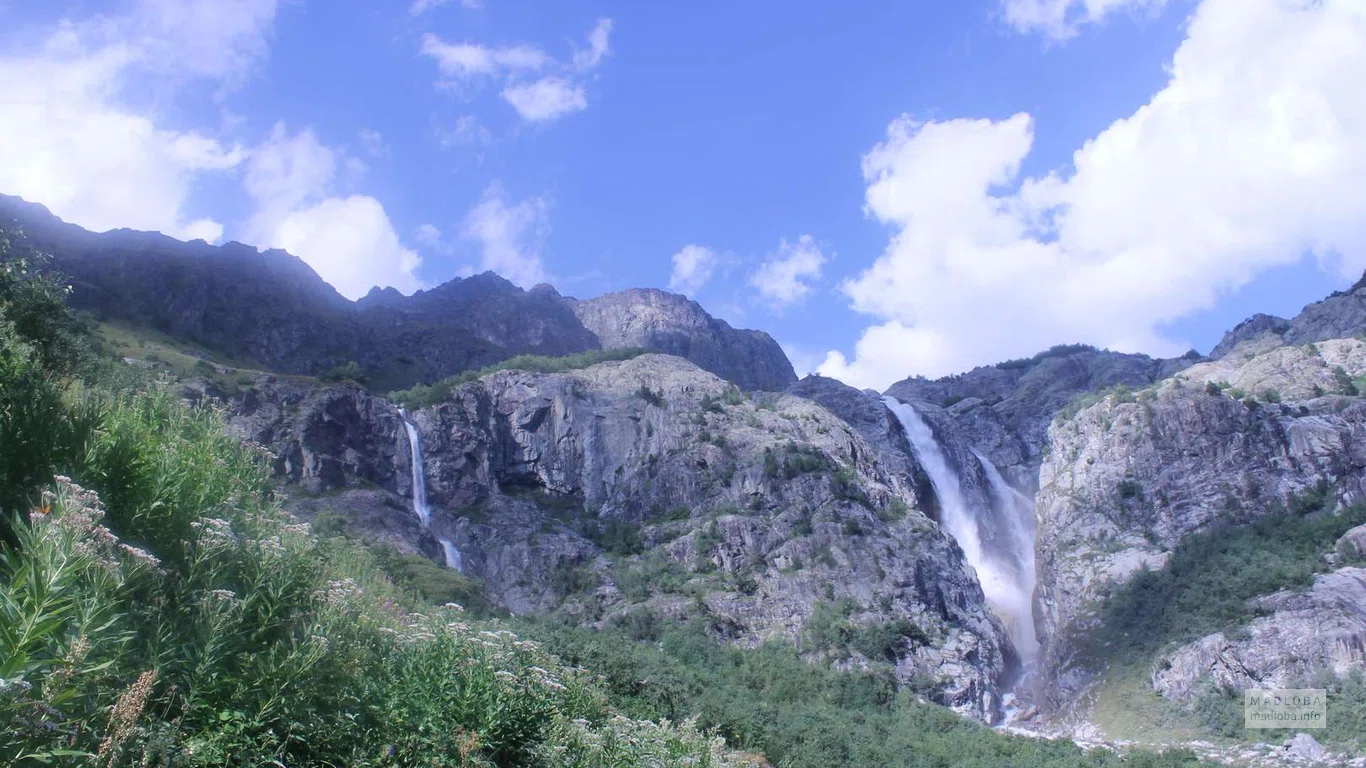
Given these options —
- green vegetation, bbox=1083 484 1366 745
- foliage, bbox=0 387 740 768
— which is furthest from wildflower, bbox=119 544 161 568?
green vegetation, bbox=1083 484 1366 745

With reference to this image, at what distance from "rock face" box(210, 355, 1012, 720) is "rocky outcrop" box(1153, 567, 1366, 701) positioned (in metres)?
14.2

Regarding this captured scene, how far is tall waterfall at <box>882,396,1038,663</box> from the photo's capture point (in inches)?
3501

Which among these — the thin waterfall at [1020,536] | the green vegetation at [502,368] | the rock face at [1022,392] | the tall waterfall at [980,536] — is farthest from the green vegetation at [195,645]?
the rock face at [1022,392]

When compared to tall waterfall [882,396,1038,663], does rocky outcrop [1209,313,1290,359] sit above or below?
above

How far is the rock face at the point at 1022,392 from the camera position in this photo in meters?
117

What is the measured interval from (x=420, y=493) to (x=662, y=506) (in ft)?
76.5

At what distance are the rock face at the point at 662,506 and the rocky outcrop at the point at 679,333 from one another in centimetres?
7771

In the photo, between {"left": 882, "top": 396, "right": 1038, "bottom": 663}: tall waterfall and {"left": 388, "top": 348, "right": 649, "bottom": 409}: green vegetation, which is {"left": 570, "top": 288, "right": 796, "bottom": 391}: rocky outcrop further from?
{"left": 882, "top": 396, "right": 1038, "bottom": 663}: tall waterfall

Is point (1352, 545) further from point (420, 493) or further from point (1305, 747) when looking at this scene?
point (420, 493)

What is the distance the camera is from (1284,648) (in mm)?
58031

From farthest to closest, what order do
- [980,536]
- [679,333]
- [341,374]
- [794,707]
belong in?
1. [679,333]
2. [980,536]
3. [341,374]
4. [794,707]

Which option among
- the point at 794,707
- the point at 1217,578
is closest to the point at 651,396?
the point at 794,707

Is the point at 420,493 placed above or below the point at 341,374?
below

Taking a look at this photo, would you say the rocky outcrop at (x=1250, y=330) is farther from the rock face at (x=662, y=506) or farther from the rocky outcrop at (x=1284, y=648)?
the rocky outcrop at (x=1284, y=648)
